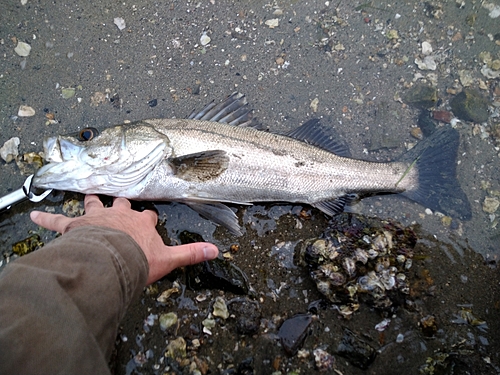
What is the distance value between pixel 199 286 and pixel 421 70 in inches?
118

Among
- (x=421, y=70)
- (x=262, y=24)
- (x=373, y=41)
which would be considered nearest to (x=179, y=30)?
(x=262, y=24)

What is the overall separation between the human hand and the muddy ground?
55cm

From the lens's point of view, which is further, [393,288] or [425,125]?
[425,125]

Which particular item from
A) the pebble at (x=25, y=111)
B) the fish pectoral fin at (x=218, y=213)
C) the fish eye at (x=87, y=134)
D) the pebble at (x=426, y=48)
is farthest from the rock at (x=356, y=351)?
the pebble at (x=25, y=111)

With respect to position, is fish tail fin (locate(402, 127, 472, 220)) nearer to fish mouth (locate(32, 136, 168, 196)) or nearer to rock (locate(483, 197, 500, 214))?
rock (locate(483, 197, 500, 214))

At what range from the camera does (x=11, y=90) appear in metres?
3.71

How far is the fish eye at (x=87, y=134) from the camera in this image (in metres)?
3.12

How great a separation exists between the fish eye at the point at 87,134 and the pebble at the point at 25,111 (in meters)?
0.93

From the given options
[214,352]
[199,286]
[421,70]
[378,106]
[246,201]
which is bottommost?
[214,352]

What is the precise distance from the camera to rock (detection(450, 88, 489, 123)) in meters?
3.63

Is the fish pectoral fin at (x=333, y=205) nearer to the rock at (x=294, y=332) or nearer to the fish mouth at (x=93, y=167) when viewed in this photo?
the rock at (x=294, y=332)

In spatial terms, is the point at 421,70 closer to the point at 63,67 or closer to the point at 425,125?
the point at 425,125

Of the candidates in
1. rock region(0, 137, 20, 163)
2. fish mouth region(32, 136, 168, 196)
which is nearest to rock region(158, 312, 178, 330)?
fish mouth region(32, 136, 168, 196)

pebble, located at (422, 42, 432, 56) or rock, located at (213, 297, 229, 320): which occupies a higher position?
pebble, located at (422, 42, 432, 56)
